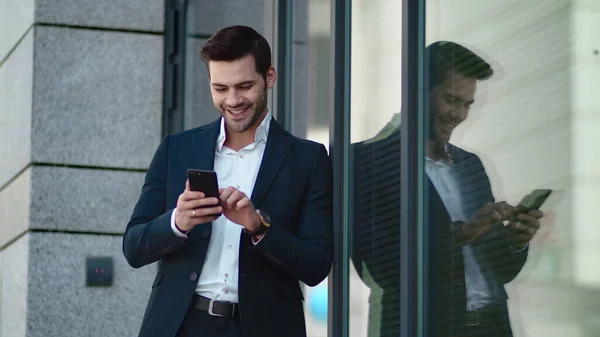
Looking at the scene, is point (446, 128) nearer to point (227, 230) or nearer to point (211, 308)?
A: point (227, 230)

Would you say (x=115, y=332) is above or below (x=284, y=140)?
below

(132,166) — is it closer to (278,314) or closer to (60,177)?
(60,177)

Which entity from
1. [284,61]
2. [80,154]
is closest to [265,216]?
[284,61]

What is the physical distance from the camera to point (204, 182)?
178 inches

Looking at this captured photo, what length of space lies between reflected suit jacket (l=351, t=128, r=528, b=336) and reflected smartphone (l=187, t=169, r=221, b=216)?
876 millimetres

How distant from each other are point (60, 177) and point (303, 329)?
11.5 ft

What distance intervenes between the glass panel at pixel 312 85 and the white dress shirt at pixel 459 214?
1046 mm

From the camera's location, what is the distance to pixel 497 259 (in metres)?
4.45

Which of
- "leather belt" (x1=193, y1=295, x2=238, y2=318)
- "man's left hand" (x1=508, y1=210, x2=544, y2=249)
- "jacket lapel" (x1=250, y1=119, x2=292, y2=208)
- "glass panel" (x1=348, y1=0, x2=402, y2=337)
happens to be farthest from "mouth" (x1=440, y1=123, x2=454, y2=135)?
"leather belt" (x1=193, y1=295, x2=238, y2=318)

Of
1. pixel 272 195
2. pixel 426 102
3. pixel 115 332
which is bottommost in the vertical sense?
pixel 115 332

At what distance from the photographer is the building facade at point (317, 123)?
408 centimetres

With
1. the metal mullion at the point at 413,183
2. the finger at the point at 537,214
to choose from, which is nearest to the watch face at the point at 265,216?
the metal mullion at the point at 413,183

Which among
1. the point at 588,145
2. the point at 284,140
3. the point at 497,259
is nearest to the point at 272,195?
the point at 284,140

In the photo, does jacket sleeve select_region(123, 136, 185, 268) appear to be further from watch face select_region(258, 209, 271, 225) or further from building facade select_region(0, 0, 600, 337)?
building facade select_region(0, 0, 600, 337)
